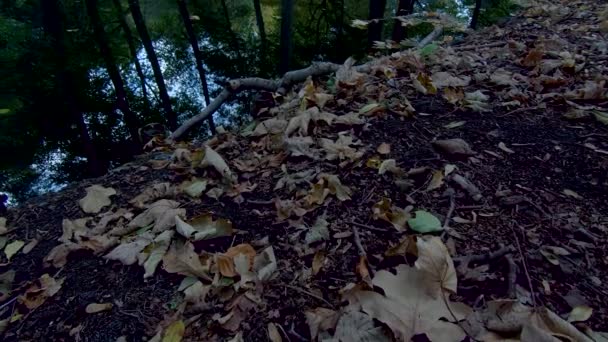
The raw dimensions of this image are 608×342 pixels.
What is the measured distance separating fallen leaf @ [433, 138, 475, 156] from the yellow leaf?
4.65 ft

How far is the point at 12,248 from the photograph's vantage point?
1973mm

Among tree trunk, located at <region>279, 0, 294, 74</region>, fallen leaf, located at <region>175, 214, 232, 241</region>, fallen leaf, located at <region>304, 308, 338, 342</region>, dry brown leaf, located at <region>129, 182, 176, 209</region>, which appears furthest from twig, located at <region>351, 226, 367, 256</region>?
tree trunk, located at <region>279, 0, 294, 74</region>

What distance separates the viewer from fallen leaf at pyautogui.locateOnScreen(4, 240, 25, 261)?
193 centimetres

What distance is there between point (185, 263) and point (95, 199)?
113 centimetres

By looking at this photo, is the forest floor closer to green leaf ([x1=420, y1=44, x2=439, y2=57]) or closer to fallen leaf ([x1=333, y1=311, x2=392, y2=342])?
fallen leaf ([x1=333, y1=311, x2=392, y2=342])

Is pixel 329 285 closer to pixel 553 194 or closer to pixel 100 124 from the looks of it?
pixel 553 194

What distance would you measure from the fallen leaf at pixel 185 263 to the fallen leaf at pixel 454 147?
4.14 feet

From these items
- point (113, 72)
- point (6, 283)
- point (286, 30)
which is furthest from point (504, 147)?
point (113, 72)

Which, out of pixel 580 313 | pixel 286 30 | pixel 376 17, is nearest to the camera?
pixel 580 313

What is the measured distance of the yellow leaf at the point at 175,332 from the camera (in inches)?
48.5

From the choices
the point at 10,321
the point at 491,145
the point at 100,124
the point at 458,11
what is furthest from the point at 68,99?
the point at 458,11

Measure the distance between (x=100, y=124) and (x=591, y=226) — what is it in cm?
1253

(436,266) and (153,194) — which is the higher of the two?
(436,266)

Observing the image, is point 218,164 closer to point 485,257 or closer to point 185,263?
point 185,263
